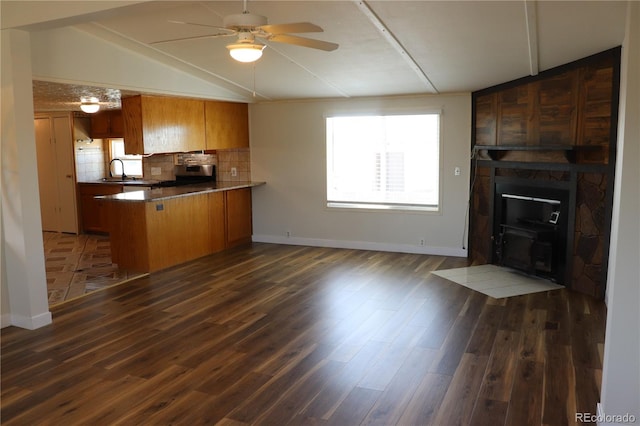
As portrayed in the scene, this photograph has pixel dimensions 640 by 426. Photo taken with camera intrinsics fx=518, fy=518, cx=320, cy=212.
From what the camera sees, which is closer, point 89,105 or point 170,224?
point 170,224

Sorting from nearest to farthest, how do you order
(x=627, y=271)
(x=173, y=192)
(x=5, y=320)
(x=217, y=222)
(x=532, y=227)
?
1. (x=627, y=271)
2. (x=5, y=320)
3. (x=532, y=227)
4. (x=173, y=192)
5. (x=217, y=222)

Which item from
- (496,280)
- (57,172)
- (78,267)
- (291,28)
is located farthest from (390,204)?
(57,172)

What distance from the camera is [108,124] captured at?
8.59 meters

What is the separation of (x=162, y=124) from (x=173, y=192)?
34.0 inches

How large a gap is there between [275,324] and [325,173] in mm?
3493

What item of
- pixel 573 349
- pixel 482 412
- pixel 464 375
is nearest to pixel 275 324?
pixel 464 375

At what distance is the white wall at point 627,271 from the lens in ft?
8.16

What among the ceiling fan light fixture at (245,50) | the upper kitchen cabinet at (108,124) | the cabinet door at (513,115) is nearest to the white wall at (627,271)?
the ceiling fan light fixture at (245,50)

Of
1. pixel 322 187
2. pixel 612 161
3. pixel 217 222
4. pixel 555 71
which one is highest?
pixel 555 71

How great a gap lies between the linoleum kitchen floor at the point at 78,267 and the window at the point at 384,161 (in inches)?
125

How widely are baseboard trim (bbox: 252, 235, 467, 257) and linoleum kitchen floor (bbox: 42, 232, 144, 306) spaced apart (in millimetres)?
2343

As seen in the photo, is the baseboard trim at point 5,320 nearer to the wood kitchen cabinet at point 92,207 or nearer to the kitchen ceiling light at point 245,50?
the kitchen ceiling light at point 245,50

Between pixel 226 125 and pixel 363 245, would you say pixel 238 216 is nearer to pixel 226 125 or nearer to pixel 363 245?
pixel 226 125

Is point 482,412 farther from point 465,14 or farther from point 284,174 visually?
point 284,174
